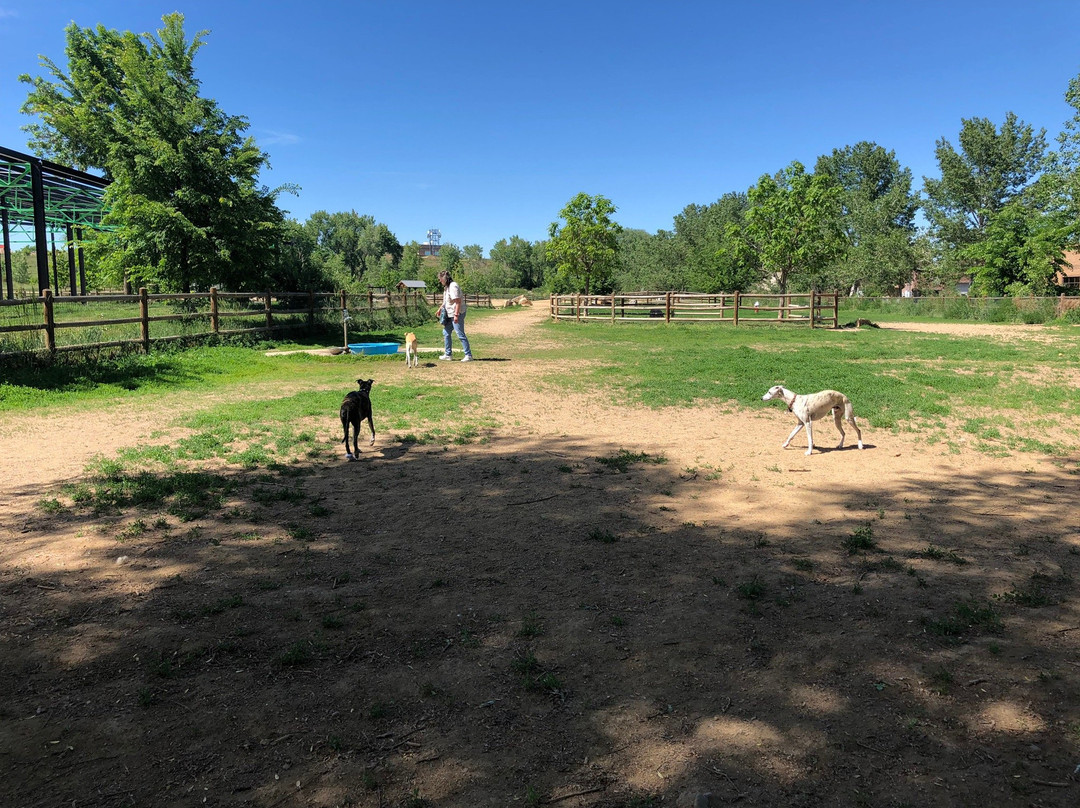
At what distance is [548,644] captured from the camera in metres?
3.38

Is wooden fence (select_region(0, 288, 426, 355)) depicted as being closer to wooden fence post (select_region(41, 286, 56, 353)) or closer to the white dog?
wooden fence post (select_region(41, 286, 56, 353))

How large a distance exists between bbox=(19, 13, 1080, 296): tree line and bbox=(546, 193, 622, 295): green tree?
96 millimetres

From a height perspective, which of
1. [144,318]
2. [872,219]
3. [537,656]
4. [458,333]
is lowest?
[537,656]

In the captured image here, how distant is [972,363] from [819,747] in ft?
48.0

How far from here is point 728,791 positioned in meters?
2.36

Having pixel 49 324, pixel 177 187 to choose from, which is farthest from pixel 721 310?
pixel 49 324

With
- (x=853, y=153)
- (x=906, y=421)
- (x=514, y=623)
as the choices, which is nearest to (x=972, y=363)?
(x=906, y=421)

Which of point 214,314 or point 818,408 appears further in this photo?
point 214,314

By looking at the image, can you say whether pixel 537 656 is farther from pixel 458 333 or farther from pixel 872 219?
pixel 872 219

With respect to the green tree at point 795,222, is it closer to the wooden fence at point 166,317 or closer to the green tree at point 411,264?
the wooden fence at point 166,317

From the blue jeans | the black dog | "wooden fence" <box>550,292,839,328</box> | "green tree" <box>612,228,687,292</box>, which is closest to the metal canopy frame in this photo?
the blue jeans

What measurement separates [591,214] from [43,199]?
1116 inches

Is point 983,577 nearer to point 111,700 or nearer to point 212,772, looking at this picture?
point 212,772

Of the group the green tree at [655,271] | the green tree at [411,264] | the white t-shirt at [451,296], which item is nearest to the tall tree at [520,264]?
the green tree at [411,264]
